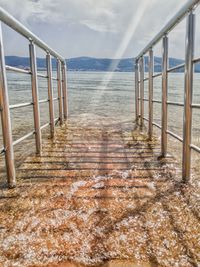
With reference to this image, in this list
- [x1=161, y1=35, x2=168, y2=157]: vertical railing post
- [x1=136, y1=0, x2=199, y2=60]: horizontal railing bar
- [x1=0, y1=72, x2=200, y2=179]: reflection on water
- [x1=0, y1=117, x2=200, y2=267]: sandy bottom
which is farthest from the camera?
[x1=0, y1=72, x2=200, y2=179]: reflection on water

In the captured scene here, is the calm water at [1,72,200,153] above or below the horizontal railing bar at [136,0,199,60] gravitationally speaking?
below

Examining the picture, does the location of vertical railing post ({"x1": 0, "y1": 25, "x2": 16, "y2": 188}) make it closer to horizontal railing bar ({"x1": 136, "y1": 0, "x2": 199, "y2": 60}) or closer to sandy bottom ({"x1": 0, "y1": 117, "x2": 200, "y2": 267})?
sandy bottom ({"x1": 0, "y1": 117, "x2": 200, "y2": 267})

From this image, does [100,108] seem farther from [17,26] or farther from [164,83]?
[17,26]

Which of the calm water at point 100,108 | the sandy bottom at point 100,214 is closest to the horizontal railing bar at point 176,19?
the calm water at point 100,108

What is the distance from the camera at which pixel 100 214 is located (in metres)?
1.22

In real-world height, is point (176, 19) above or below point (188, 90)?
above

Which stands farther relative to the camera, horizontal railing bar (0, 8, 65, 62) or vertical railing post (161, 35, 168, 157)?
vertical railing post (161, 35, 168, 157)

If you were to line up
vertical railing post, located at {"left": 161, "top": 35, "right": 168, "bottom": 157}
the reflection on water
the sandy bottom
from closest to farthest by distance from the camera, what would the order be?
the sandy bottom
vertical railing post, located at {"left": 161, "top": 35, "right": 168, "bottom": 157}
the reflection on water

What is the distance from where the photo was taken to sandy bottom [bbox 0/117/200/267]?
3.04 feet

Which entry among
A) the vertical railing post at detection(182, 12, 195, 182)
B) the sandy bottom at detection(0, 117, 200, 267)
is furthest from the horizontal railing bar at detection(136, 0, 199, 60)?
the sandy bottom at detection(0, 117, 200, 267)

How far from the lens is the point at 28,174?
70.6 inches

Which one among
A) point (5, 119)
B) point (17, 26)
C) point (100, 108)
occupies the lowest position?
point (100, 108)

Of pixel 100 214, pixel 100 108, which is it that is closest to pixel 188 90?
pixel 100 214

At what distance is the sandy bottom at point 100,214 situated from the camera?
928mm
